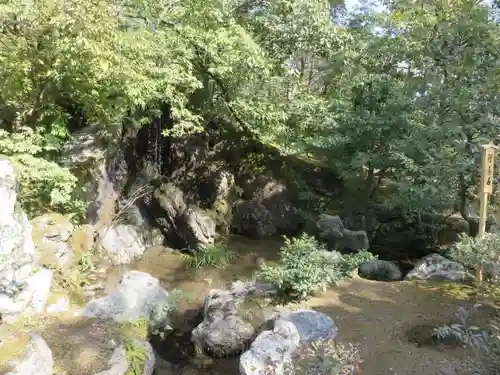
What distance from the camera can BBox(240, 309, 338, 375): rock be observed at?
573 cm

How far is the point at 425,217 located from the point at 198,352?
25.9 ft

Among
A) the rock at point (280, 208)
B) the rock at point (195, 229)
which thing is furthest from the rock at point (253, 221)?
A: the rock at point (195, 229)

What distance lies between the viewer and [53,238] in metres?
8.78

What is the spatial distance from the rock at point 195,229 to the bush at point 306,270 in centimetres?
384

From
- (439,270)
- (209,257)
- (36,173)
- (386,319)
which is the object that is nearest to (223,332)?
(386,319)

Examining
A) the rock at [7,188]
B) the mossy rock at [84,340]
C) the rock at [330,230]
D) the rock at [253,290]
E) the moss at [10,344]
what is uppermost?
the rock at [7,188]

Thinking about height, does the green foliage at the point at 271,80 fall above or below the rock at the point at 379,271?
above

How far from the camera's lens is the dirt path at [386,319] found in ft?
19.3

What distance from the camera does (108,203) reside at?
38.3 ft

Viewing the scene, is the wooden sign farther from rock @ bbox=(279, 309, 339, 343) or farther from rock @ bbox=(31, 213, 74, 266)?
rock @ bbox=(31, 213, 74, 266)

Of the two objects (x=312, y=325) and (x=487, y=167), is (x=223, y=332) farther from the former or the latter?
(x=487, y=167)

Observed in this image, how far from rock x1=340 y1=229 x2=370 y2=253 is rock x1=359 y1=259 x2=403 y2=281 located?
1608 millimetres

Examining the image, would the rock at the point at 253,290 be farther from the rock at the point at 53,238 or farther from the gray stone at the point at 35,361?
the rock at the point at 53,238

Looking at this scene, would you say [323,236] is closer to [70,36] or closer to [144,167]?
[144,167]
